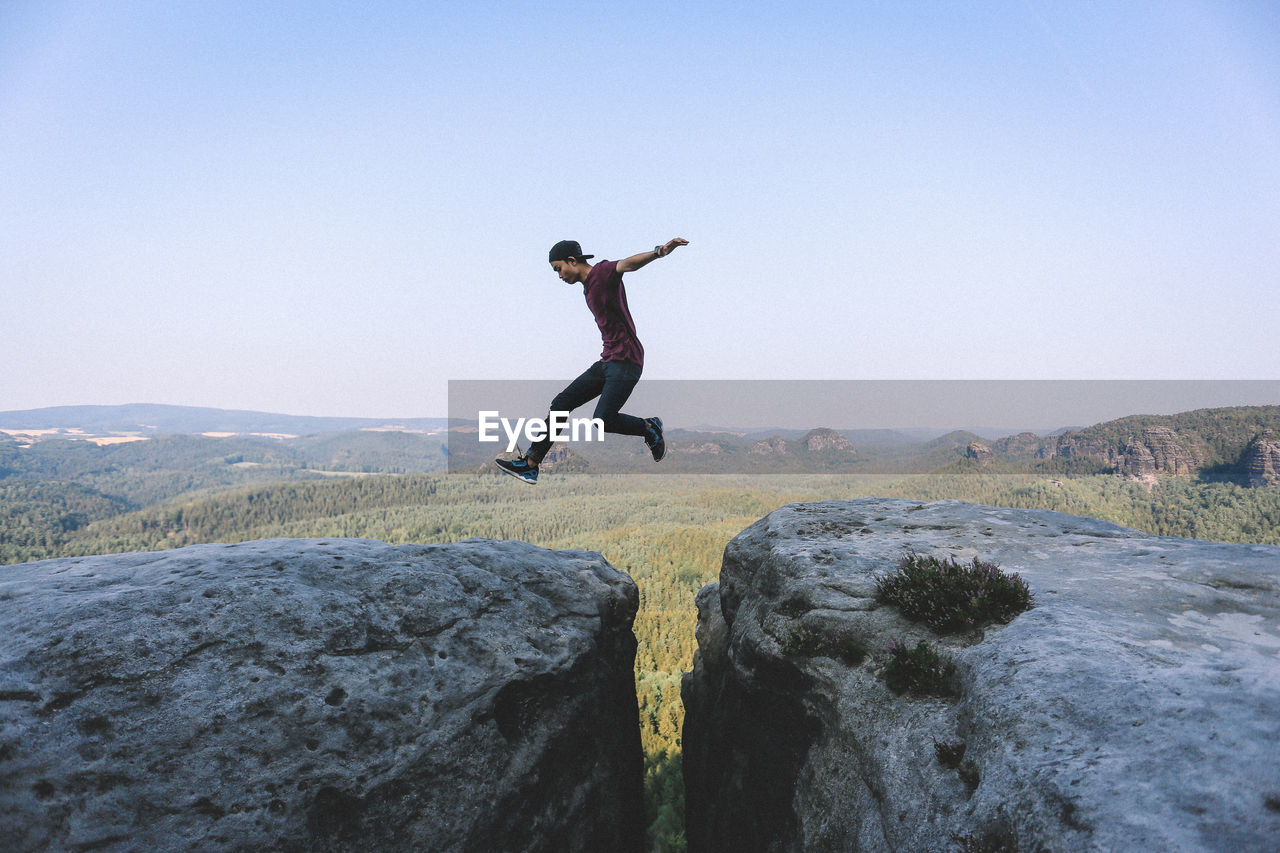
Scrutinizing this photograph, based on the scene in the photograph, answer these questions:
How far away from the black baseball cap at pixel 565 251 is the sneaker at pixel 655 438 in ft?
10.7

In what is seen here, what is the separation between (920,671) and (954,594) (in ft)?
4.24

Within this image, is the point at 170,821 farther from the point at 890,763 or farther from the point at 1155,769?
the point at 1155,769

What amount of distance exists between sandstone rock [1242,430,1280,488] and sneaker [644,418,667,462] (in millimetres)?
164656

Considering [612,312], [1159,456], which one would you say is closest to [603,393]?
[612,312]

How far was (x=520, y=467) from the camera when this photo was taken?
9.85 meters

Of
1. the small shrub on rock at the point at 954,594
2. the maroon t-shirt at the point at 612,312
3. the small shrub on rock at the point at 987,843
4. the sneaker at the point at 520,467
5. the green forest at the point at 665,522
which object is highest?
the maroon t-shirt at the point at 612,312

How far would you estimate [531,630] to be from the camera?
32.7ft

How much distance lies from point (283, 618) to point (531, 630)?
3.80 meters

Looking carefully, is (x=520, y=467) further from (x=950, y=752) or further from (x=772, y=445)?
(x=772, y=445)

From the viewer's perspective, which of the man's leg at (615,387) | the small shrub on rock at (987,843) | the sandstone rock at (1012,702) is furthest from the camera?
the man's leg at (615,387)

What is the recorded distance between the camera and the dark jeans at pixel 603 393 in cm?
916

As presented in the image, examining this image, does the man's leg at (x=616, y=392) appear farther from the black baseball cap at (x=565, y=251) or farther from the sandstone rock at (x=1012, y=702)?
the sandstone rock at (x=1012, y=702)

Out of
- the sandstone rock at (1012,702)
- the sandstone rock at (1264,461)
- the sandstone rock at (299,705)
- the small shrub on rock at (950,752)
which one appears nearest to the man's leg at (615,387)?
the sandstone rock at (299,705)

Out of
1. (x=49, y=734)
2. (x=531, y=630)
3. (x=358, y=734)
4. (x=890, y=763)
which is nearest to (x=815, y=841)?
(x=890, y=763)
